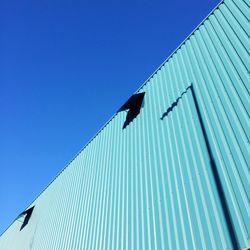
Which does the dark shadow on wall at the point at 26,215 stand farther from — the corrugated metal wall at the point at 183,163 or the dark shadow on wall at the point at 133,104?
the dark shadow on wall at the point at 133,104

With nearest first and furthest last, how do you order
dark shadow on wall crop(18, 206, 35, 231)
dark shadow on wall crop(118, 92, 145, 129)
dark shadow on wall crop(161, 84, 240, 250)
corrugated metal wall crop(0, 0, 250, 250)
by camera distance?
dark shadow on wall crop(161, 84, 240, 250)
corrugated metal wall crop(0, 0, 250, 250)
dark shadow on wall crop(118, 92, 145, 129)
dark shadow on wall crop(18, 206, 35, 231)

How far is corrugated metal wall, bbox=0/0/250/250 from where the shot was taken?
4332 mm

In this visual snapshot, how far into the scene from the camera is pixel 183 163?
18.1ft

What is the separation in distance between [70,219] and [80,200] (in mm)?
751

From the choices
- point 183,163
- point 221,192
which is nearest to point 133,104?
point 183,163

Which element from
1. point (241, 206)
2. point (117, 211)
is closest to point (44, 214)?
point (117, 211)

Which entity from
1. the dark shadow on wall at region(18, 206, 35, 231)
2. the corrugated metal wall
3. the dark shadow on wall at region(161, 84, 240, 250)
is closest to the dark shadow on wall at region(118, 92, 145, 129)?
the corrugated metal wall

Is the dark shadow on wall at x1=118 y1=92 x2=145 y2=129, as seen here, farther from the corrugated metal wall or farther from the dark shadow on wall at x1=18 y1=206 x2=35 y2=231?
the dark shadow on wall at x1=18 y1=206 x2=35 y2=231

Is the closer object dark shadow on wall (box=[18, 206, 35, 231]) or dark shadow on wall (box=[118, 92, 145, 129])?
dark shadow on wall (box=[118, 92, 145, 129])

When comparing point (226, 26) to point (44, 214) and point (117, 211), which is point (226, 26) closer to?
point (117, 211)

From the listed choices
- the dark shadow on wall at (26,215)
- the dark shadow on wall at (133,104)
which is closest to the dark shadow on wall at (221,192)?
the dark shadow on wall at (133,104)

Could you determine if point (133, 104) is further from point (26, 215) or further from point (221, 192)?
point (26, 215)

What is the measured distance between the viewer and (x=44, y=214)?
12.7m

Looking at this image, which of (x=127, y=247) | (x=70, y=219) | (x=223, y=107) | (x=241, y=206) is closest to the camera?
(x=241, y=206)
